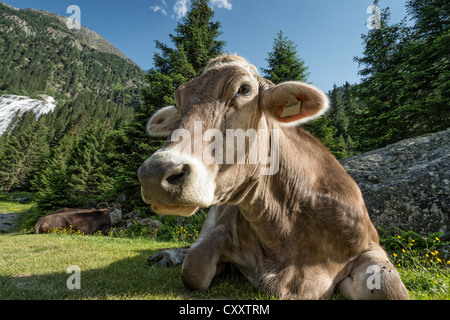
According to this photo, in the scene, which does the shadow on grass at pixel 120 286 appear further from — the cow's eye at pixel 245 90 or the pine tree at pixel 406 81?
the pine tree at pixel 406 81

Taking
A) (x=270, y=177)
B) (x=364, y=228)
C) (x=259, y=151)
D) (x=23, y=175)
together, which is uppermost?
(x=259, y=151)

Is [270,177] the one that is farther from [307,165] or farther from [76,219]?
[76,219]

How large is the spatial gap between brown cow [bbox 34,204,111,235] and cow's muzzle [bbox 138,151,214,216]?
989 cm

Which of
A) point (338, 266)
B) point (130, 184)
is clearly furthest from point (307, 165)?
point (130, 184)

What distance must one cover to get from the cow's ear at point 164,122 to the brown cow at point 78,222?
29.0ft

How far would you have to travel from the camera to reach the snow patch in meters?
93.5

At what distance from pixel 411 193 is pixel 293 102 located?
142 inches

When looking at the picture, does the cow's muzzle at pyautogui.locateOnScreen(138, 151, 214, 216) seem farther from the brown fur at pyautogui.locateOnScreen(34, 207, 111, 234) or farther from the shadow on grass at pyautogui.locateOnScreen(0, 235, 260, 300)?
the brown fur at pyautogui.locateOnScreen(34, 207, 111, 234)

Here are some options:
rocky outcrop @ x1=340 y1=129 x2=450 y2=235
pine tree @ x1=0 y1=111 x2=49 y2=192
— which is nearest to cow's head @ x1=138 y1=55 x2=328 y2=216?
rocky outcrop @ x1=340 y1=129 x2=450 y2=235

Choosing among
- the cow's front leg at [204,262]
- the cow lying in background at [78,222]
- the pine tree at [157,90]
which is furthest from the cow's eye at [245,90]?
the cow lying in background at [78,222]

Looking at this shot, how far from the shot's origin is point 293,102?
1.98 metres

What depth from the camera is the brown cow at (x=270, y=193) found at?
1.68 metres

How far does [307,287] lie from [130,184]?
34.4 feet

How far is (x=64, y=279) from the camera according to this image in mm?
2699
